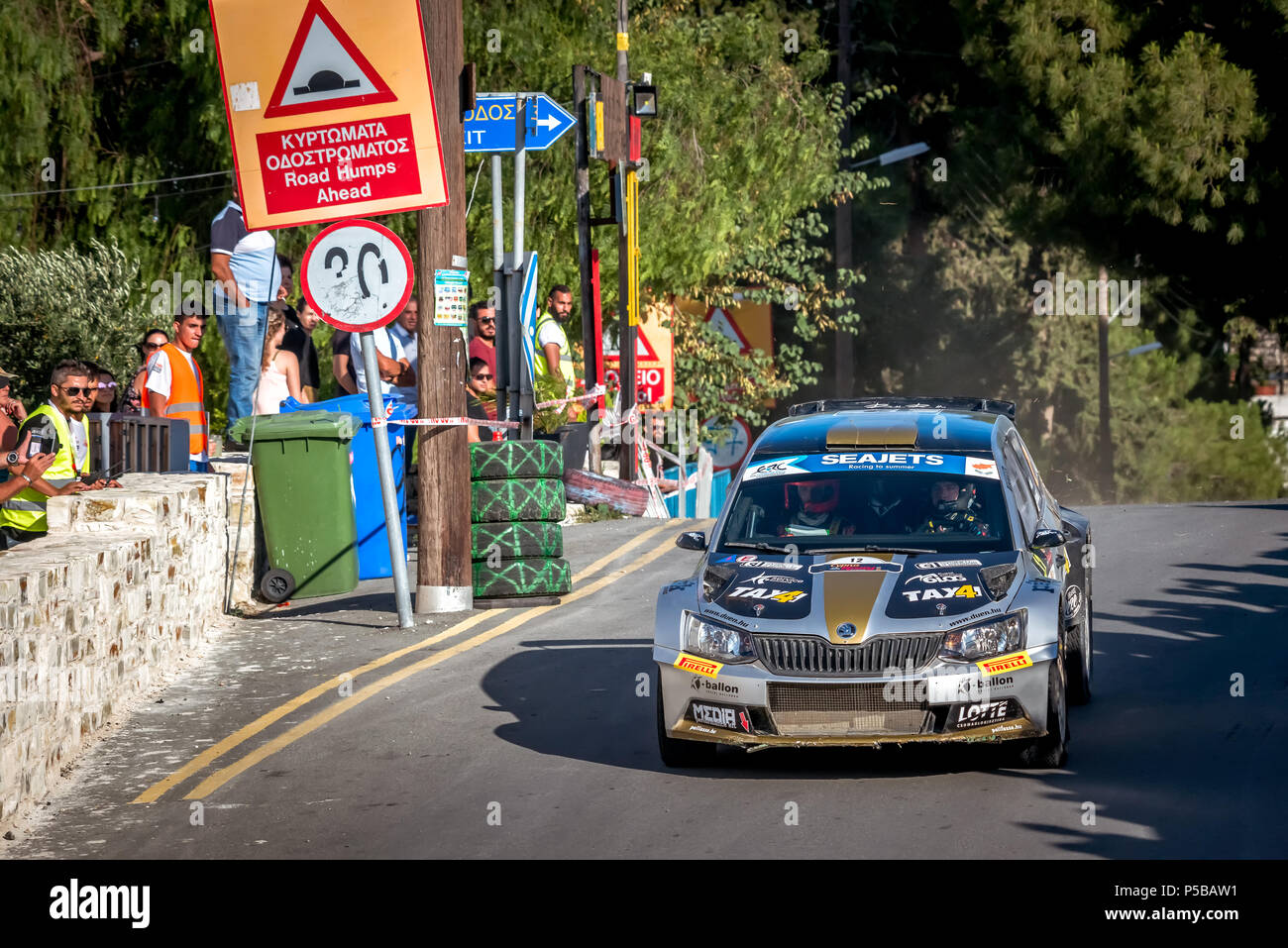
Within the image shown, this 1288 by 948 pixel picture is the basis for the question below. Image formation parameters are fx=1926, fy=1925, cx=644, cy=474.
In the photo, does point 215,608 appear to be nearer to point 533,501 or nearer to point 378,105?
point 533,501

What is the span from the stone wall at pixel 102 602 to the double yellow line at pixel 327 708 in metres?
0.63

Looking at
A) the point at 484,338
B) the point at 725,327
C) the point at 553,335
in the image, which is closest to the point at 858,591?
the point at 484,338

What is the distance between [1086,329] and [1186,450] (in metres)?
6.02

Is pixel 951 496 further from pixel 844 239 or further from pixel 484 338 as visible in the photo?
pixel 844 239

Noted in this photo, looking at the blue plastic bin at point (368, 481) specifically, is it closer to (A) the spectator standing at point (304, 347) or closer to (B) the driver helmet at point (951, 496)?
(A) the spectator standing at point (304, 347)

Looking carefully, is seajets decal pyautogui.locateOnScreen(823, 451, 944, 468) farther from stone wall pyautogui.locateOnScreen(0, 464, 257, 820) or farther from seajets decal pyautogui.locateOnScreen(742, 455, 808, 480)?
stone wall pyautogui.locateOnScreen(0, 464, 257, 820)

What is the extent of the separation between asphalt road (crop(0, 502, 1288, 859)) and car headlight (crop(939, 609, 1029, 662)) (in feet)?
1.96

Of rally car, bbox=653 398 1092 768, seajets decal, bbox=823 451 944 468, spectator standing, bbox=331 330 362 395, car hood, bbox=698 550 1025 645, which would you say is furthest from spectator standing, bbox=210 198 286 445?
car hood, bbox=698 550 1025 645

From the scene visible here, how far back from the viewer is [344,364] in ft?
55.7

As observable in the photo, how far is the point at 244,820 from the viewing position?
8391 millimetres

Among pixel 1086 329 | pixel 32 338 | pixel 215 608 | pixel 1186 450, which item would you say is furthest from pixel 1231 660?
pixel 1186 450

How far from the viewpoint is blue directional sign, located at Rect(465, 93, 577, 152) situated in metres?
17.2

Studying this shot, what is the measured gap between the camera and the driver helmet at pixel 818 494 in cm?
952

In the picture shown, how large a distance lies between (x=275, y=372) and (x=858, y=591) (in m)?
8.20
